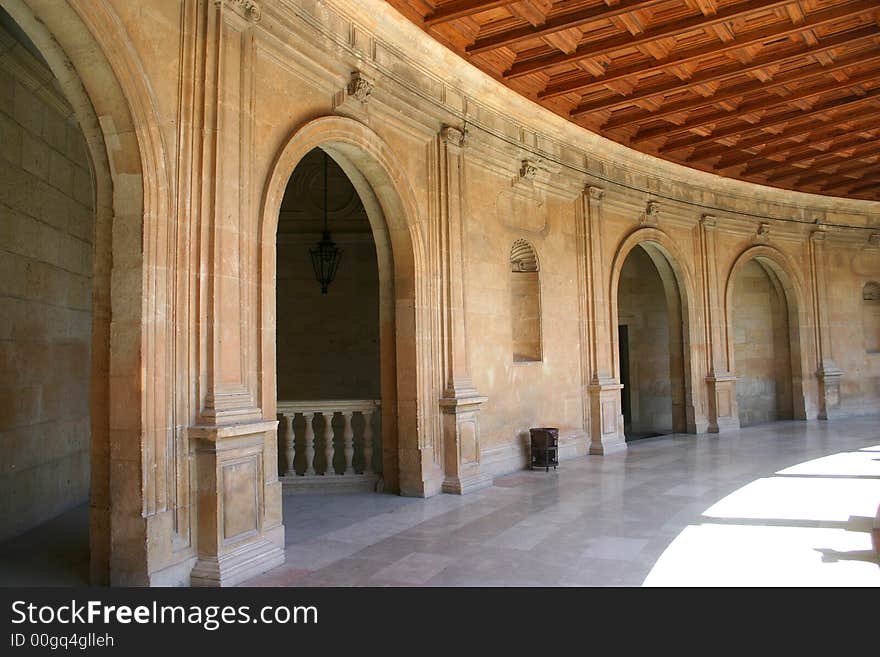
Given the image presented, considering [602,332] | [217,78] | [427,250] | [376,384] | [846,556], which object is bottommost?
[846,556]

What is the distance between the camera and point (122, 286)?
14.3 ft

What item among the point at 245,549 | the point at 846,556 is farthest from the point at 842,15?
the point at 245,549

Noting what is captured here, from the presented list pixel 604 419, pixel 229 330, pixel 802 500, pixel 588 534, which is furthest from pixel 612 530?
pixel 604 419

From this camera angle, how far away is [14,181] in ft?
18.9

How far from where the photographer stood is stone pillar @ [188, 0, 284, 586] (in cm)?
462

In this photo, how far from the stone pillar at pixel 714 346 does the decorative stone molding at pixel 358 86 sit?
8772 mm

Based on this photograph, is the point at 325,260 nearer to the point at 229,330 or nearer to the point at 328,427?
the point at 328,427

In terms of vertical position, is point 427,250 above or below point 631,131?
below

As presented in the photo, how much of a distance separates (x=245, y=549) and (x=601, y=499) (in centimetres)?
380

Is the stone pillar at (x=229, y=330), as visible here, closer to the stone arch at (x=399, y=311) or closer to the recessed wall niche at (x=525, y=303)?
the stone arch at (x=399, y=311)

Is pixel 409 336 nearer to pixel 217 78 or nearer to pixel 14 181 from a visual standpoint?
pixel 217 78

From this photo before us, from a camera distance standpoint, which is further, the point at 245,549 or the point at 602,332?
the point at 602,332

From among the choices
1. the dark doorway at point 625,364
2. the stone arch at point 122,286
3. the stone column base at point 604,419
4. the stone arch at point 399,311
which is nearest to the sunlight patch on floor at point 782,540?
the stone column base at point 604,419

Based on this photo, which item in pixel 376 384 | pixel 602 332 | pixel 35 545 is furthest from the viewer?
pixel 376 384
